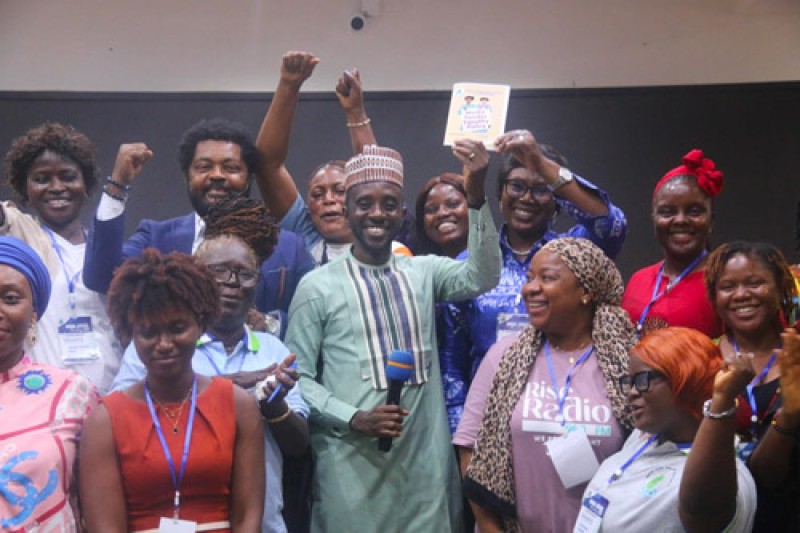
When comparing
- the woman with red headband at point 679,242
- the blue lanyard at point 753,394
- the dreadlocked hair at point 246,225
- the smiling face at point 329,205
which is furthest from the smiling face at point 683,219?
the dreadlocked hair at point 246,225

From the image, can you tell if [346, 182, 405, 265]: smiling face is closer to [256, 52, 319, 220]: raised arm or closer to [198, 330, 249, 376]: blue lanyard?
[198, 330, 249, 376]: blue lanyard

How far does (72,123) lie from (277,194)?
2973 mm

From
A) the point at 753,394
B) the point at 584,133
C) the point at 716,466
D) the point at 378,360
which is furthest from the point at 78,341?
the point at 584,133

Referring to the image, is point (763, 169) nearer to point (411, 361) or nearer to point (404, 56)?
point (404, 56)

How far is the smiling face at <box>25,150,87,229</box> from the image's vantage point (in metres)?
3.50

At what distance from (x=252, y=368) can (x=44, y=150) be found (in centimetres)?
136

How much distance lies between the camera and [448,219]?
415 centimetres

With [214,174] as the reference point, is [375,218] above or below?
below

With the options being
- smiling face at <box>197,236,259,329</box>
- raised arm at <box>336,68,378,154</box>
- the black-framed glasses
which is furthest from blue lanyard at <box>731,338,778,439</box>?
raised arm at <box>336,68,378,154</box>

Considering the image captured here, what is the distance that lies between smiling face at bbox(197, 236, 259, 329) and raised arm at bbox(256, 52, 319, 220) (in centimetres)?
83

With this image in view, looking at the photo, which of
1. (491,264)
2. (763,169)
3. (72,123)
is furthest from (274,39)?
(491,264)

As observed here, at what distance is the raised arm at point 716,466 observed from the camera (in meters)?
2.28

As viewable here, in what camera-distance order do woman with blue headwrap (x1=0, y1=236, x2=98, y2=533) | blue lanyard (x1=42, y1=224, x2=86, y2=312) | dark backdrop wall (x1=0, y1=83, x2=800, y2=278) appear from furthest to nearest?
dark backdrop wall (x1=0, y1=83, x2=800, y2=278)
blue lanyard (x1=42, y1=224, x2=86, y2=312)
woman with blue headwrap (x1=0, y1=236, x2=98, y2=533)

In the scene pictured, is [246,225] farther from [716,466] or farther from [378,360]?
[716,466]
